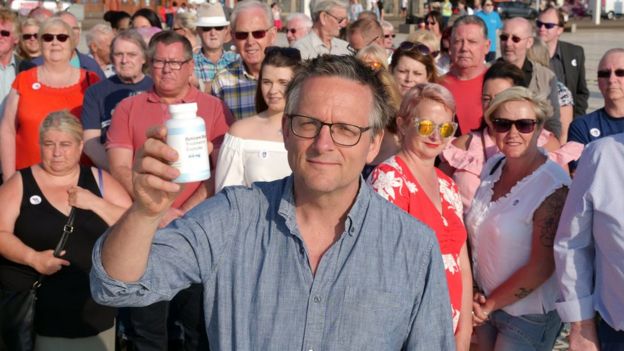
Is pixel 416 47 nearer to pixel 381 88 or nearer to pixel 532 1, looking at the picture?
pixel 381 88

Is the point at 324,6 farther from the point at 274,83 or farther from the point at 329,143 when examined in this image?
the point at 329,143

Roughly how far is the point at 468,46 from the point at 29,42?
14.8ft

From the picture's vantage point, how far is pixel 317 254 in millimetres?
2752

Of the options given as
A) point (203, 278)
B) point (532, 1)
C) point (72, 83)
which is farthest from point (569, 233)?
point (532, 1)

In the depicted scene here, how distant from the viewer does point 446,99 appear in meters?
4.74

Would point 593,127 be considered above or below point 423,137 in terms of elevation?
below

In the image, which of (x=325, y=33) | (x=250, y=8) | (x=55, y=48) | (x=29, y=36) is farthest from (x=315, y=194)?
(x=29, y=36)

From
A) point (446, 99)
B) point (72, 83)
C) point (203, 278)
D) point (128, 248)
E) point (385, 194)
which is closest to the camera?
point (128, 248)

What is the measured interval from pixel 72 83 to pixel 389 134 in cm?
290

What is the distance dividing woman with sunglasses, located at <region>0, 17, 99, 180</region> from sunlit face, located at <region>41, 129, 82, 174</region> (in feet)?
4.38

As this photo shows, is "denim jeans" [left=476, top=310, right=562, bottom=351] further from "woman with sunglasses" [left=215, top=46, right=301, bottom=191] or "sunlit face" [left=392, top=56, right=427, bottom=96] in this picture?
"sunlit face" [left=392, top=56, right=427, bottom=96]

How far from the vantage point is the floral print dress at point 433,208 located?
4.30 m

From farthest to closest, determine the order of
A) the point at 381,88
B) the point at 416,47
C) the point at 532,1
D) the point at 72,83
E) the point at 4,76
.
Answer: the point at 532,1
the point at 4,76
the point at 72,83
the point at 416,47
the point at 381,88

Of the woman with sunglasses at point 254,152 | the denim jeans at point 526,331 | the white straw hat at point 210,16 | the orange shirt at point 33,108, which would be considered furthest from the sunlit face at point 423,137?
the white straw hat at point 210,16
